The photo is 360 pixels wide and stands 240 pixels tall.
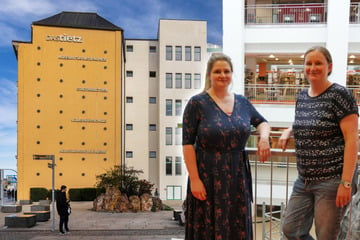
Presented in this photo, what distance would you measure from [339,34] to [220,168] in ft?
42.1

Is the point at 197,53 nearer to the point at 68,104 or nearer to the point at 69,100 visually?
the point at 69,100

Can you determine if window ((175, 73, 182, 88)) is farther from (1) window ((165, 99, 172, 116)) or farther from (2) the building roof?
(2) the building roof

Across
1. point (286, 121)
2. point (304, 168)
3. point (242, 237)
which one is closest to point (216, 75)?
point (304, 168)

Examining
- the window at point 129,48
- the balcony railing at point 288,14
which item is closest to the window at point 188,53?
the window at point 129,48

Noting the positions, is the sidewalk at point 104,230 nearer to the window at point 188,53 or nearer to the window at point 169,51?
the window at point 169,51

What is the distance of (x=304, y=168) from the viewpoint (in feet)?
5.89

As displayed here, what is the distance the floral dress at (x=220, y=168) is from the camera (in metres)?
1.79

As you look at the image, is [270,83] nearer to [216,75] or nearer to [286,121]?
[286,121]

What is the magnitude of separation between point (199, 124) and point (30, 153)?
74.6 feet

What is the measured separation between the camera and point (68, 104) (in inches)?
890

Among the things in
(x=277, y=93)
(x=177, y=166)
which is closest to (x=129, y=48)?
(x=177, y=166)

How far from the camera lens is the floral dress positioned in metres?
1.79

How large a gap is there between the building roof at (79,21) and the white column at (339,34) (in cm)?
1467

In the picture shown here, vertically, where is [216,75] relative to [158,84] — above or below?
below
